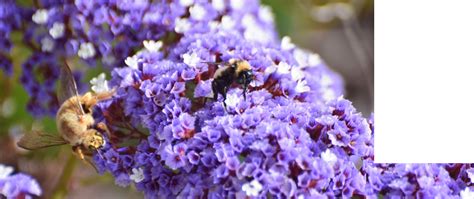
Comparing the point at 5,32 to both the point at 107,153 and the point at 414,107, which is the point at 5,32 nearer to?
the point at 107,153

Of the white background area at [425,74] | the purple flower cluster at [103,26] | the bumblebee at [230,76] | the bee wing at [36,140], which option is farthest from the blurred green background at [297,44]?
the white background area at [425,74]

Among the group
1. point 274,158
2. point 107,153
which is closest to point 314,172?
point 274,158

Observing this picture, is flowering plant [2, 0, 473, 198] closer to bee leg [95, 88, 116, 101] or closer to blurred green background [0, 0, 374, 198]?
bee leg [95, 88, 116, 101]

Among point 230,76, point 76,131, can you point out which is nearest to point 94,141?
point 76,131

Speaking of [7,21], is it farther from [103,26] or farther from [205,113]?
[205,113]

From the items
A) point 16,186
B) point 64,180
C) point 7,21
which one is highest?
point 7,21

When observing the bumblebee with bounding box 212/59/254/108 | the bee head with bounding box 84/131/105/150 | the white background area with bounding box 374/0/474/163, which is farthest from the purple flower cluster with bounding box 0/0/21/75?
the white background area with bounding box 374/0/474/163

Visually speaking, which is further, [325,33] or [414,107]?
[325,33]
